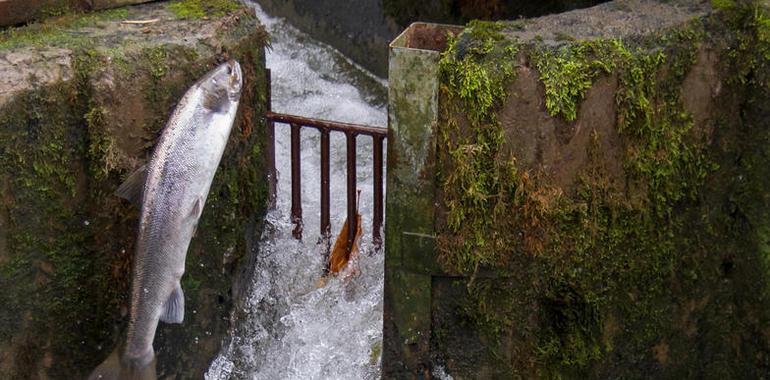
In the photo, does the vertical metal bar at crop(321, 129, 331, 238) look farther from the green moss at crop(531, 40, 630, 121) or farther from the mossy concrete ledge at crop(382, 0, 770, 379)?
the green moss at crop(531, 40, 630, 121)

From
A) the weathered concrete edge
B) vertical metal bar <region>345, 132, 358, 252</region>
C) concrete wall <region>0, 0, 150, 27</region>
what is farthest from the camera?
vertical metal bar <region>345, 132, 358, 252</region>

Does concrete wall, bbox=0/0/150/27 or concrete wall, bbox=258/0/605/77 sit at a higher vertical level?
concrete wall, bbox=0/0/150/27

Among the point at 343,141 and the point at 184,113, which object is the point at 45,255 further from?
the point at 343,141

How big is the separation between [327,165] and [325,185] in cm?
16

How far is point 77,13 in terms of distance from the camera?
19.5ft

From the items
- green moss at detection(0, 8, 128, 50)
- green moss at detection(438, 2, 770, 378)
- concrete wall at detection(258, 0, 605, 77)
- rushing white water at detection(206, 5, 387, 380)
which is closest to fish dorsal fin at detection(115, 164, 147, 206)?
green moss at detection(0, 8, 128, 50)

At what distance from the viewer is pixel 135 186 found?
15.6 feet

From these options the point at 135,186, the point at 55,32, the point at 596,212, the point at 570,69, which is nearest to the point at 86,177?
the point at 135,186

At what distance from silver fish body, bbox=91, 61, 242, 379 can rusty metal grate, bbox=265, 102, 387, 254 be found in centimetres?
164

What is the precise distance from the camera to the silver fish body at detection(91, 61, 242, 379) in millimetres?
4637

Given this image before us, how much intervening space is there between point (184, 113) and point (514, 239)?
1.77m

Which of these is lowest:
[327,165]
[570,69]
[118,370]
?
[118,370]

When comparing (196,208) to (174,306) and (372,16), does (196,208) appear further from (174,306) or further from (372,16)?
(372,16)

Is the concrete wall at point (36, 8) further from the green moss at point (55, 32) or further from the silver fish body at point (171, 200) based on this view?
the silver fish body at point (171, 200)
